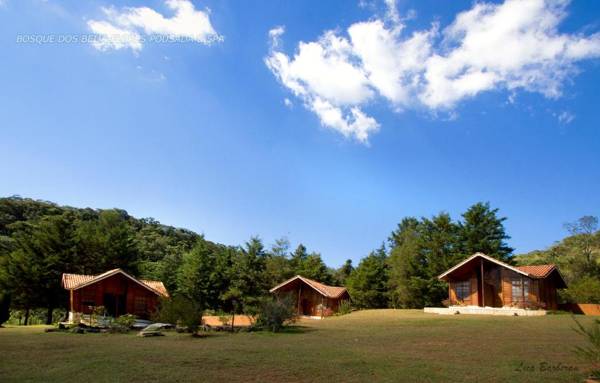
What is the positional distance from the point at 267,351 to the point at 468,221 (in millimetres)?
38871

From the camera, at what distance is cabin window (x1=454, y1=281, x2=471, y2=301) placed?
128 ft

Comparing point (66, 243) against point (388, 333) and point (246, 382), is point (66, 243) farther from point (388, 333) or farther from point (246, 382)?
point (246, 382)

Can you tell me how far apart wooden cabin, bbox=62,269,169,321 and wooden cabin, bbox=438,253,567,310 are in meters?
25.0

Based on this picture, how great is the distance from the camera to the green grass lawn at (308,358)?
417 inches

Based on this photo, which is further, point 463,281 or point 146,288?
point 463,281

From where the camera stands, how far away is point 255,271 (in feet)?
109

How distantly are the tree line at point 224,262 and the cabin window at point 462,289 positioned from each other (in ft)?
23.9

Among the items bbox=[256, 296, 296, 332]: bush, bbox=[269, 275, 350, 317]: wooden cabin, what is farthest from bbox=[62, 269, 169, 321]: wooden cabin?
bbox=[269, 275, 350, 317]: wooden cabin

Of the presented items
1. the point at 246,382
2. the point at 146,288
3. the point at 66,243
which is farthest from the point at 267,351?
the point at 66,243

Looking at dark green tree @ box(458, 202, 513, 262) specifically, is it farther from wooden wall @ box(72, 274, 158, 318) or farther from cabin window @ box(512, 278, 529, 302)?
wooden wall @ box(72, 274, 158, 318)

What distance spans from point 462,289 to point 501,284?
347 centimetres

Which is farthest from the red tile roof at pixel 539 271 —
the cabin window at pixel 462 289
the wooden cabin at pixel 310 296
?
the wooden cabin at pixel 310 296

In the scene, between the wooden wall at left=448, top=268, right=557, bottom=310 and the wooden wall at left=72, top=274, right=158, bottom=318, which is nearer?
the wooden wall at left=72, top=274, right=158, bottom=318

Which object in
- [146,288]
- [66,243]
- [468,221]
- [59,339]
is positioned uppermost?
[468,221]
